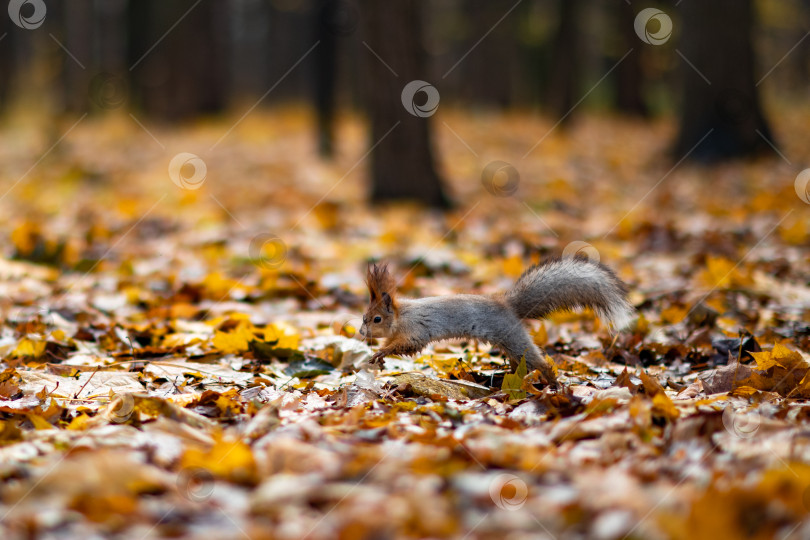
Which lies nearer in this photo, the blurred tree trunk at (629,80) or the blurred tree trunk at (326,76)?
the blurred tree trunk at (326,76)

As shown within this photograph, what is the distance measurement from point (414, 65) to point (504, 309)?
18.3 ft

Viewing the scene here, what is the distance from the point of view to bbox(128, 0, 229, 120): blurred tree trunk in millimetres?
17875

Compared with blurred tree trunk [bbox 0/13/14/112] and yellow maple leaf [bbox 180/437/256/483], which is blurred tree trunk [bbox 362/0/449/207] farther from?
blurred tree trunk [bbox 0/13/14/112]

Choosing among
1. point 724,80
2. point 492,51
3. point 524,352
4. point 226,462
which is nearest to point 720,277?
point 524,352

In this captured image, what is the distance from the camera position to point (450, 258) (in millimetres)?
6227

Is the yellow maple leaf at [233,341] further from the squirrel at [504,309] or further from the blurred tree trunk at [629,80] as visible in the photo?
the blurred tree trunk at [629,80]

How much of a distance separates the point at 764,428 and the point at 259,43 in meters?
53.0

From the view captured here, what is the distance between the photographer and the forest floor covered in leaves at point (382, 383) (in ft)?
6.54

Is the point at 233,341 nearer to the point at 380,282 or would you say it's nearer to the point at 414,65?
the point at 380,282

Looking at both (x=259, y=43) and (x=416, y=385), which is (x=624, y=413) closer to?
(x=416, y=385)

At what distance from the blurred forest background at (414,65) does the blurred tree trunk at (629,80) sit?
5cm

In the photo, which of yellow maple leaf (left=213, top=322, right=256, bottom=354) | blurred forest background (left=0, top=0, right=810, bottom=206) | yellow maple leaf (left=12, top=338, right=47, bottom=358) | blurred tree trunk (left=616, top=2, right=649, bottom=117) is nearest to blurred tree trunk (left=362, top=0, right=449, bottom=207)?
blurred forest background (left=0, top=0, right=810, bottom=206)

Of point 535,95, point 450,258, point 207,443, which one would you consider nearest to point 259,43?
point 535,95

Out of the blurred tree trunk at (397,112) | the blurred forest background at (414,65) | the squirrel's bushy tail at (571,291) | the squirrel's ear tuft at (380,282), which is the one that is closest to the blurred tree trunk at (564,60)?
the blurred forest background at (414,65)
